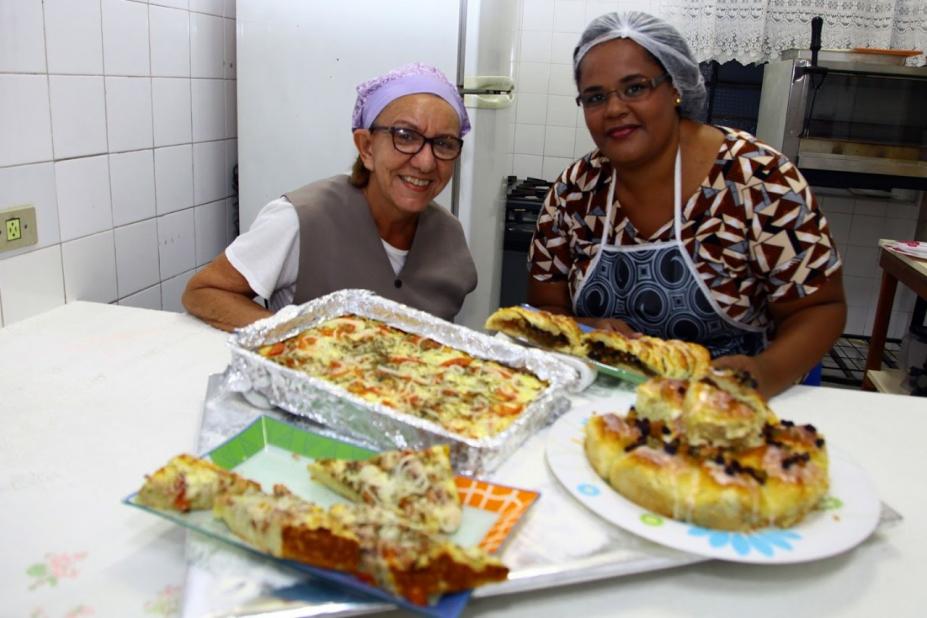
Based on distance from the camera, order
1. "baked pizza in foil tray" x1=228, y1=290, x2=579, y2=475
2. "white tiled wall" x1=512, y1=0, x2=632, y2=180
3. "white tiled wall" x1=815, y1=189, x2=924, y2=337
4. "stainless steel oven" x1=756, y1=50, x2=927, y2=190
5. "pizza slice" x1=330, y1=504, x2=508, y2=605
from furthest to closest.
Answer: "white tiled wall" x1=815, y1=189, x2=924, y2=337 → "white tiled wall" x1=512, y1=0, x2=632, y2=180 → "stainless steel oven" x1=756, y1=50, x2=927, y2=190 → "baked pizza in foil tray" x1=228, y1=290, x2=579, y2=475 → "pizza slice" x1=330, y1=504, x2=508, y2=605

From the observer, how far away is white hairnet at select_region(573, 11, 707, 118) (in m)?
1.49

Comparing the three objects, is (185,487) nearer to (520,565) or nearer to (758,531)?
(520,565)

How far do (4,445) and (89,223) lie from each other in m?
0.87

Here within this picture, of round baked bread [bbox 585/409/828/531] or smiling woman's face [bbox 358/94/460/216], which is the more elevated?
smiling woman's face [bbox 358/94/460/216]

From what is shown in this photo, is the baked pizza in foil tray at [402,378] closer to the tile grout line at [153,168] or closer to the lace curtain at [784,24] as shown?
the tile grout line at [153,168]

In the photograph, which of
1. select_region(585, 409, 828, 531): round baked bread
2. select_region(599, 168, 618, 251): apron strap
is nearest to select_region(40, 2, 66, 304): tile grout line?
select_region(599, 168, 618, 251): apron strap

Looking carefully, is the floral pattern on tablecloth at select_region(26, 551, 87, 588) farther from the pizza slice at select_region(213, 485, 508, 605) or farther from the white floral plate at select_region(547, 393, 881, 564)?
the white floral plate at select_region(547, 393, 881, 564)

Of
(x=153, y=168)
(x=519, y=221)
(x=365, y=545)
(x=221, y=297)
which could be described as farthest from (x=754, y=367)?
(x=519, y=221)

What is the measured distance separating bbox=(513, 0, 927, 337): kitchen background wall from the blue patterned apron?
2.11 metres

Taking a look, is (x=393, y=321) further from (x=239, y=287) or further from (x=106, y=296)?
(x=106, y=296)

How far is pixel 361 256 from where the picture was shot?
1.66m

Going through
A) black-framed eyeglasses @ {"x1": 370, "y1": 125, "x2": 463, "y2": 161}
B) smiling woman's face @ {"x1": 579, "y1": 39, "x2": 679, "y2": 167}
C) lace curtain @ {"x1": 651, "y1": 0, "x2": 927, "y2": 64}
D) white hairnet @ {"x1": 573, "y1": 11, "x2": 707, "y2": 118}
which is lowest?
black-framed eyeglasses @ {"x1": 370, "y1": 125, "x2": 463, "y2": 161}

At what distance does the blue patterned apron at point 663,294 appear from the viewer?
5.17 feet

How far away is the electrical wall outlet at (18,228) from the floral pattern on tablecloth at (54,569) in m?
0.92
